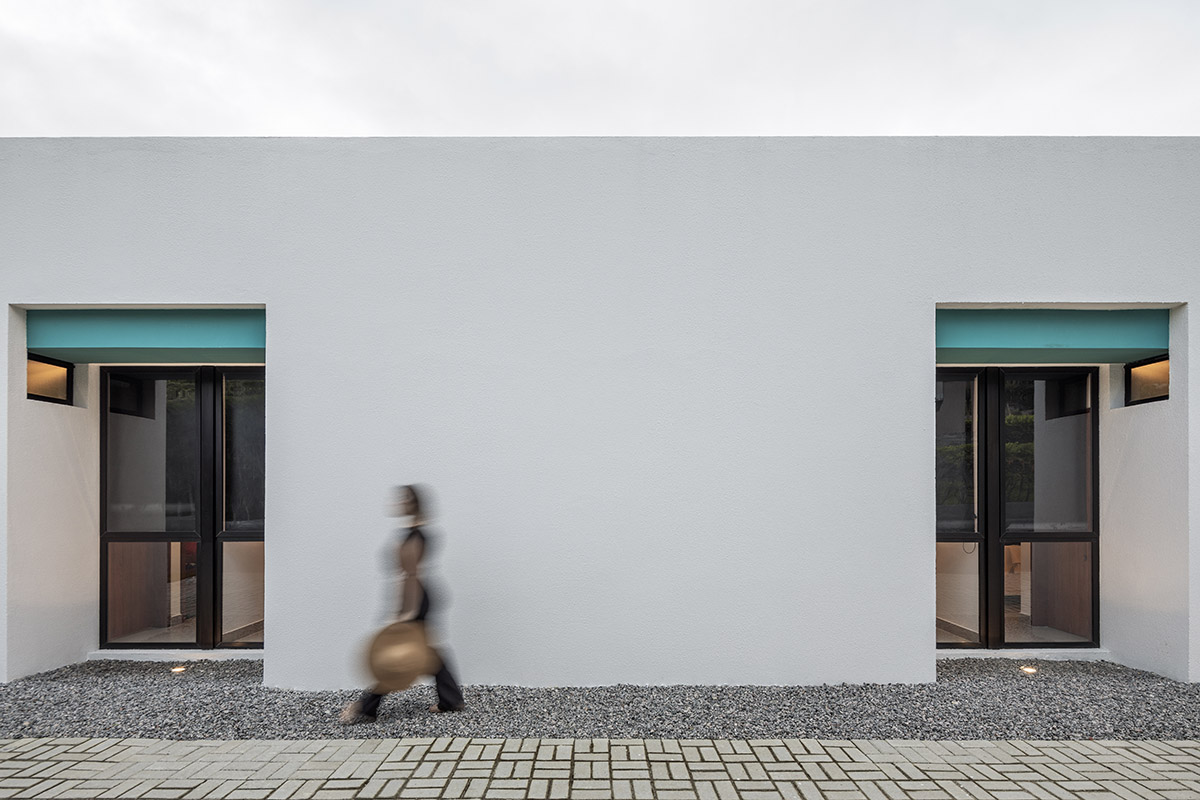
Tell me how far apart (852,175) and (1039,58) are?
7256mm

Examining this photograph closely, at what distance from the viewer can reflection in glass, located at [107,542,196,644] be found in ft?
19.5

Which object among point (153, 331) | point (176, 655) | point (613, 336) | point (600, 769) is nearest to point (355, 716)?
point (600, 769)

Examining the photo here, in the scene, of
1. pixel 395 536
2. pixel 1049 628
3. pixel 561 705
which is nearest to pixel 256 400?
pixel 395 536

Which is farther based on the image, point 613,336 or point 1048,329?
point 1048,329

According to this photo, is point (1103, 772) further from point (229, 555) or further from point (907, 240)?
point (229, 555)

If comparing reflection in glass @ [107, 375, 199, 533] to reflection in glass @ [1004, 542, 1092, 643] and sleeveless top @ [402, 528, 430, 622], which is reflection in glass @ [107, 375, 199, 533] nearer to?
sleeveless top @ [402, 528, 430, 622]

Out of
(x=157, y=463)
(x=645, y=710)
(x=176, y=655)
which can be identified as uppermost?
(x=157, y=463)

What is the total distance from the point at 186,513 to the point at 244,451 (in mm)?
791

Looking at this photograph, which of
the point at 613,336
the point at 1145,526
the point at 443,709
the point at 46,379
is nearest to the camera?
the point at 443,709

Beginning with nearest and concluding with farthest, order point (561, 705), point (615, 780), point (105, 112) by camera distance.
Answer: point (615, 780), point (561, 705), point (105, 112)

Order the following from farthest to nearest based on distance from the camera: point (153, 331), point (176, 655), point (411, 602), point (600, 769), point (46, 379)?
point (176, 655)
point (46, 379)
point (153, 331)
point (411, 602)
point (600, 769)

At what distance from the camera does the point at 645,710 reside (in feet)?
14.6

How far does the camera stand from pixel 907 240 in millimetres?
5105

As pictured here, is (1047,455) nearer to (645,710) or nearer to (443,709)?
(645,710)
